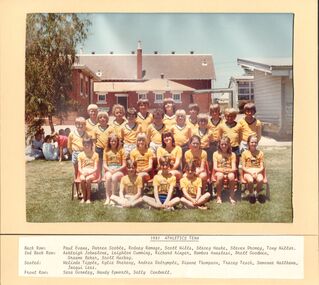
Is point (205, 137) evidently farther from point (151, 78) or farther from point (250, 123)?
point (151, 78)

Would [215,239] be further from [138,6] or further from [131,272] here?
[138,6]

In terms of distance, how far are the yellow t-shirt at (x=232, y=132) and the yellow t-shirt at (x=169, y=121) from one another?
20 centimetres

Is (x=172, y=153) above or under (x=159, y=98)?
under

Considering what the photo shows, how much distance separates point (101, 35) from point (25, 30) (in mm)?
322

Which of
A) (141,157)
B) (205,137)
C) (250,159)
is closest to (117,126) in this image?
(141,157)

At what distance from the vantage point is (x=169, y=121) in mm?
2482

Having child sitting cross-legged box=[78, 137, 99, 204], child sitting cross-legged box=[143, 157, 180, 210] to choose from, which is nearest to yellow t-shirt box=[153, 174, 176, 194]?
child sitting cross-legged box=[143, 157, 180, 210]

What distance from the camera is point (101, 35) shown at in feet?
8.16

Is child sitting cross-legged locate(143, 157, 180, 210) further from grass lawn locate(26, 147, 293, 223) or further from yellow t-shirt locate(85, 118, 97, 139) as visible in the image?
yellow t-shirt locate(85, 118, 97, 139)

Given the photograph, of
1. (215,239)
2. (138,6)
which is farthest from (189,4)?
(215,239)

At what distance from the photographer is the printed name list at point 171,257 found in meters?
2.44

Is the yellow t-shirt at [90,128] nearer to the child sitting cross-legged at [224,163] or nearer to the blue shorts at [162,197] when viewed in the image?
the blue shorts at [162,197]

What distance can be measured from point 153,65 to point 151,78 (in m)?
0.06

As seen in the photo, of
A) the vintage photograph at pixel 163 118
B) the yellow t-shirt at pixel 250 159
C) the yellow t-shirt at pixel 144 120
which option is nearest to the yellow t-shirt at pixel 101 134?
the vintage photograph at pixel 163 118
